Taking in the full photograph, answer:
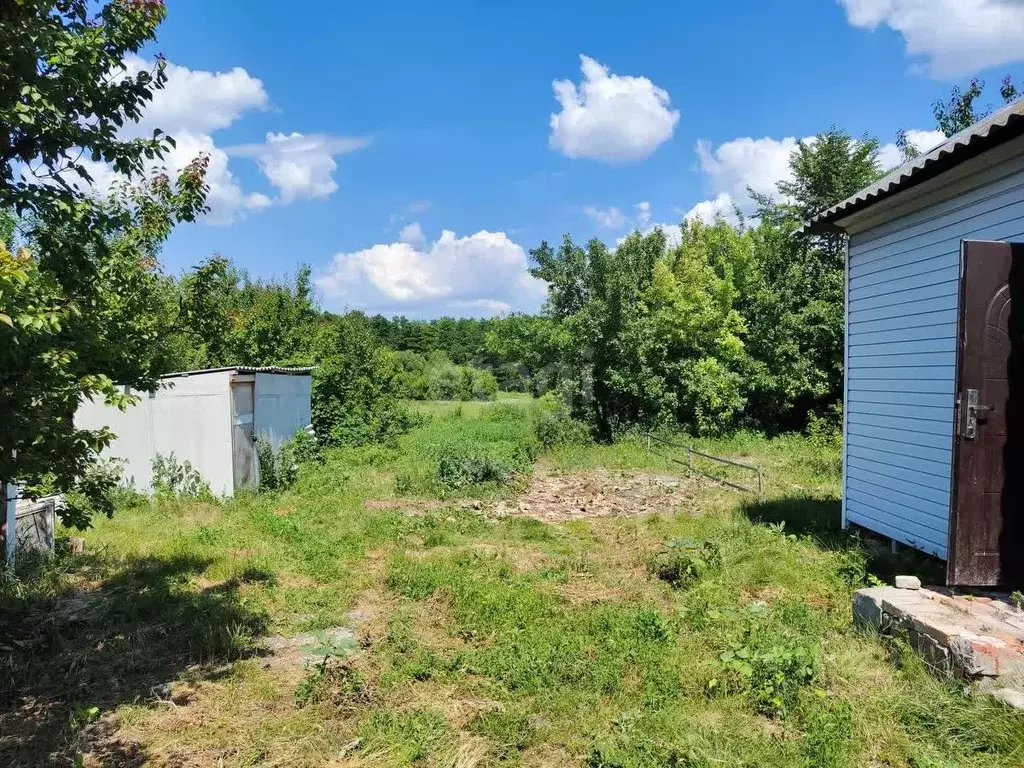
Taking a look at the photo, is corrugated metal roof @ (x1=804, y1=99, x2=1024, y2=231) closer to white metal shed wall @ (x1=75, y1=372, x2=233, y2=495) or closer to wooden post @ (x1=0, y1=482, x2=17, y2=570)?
wooden post @ (x1=0, y1=482, x2=17, y2=570)

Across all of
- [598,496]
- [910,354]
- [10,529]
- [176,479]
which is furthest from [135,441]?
[910,354]

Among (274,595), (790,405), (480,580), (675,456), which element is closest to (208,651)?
(274,595)

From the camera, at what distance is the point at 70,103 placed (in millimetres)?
3506

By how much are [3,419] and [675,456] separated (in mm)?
14409

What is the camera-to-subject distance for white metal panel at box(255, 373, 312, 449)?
A: 12428mm

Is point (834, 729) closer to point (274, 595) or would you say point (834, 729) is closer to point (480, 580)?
point (480, 580)

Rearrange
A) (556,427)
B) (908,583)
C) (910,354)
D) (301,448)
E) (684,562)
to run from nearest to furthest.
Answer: (908,583) → (684,562) → (910,354) → (301,448) → (556,427)

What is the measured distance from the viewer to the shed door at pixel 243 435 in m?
11.3

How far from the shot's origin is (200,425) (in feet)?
37.5

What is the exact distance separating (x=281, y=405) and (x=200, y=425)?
208cm

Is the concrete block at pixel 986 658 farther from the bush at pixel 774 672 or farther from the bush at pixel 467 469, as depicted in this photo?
the bush at pixel 467 469

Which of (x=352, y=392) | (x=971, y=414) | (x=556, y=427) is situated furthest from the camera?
(x=556, y=427)

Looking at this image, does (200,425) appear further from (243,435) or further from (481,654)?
(481,654)

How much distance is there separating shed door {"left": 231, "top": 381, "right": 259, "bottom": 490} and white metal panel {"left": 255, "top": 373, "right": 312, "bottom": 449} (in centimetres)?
23
